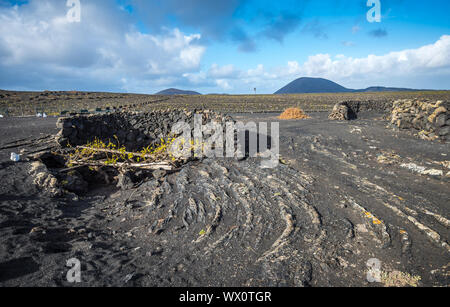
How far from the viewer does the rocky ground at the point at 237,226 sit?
2.96 meters

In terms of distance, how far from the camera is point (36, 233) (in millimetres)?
3873

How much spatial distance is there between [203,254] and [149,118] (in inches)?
→ 334

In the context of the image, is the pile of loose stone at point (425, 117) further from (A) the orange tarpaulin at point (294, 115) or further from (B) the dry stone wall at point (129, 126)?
(B) the dry stone wall at point (129, 126)

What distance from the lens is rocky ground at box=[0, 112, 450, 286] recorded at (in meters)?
2.96

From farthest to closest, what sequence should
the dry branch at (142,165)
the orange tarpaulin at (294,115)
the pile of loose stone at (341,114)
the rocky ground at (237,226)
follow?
the orange tarpaulin at (294,115) → the pile of loose stone at (341,114) → the dry branch at (142,165) → the rocky ground at (237,226)

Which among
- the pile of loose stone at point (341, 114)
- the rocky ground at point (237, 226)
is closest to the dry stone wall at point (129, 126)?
the rocky ground at point (237, 226)

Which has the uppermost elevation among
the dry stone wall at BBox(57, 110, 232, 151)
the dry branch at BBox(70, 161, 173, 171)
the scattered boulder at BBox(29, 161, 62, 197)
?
the dry stone wall at BBox(57, 110, 232, 151)

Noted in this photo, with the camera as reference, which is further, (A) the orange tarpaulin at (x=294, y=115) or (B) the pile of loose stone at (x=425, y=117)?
(A) the orange tarpaulin at (x=294, y=115)

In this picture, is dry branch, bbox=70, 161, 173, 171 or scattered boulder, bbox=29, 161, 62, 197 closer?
scattered boulder, bbox=29, 161, 62, 197

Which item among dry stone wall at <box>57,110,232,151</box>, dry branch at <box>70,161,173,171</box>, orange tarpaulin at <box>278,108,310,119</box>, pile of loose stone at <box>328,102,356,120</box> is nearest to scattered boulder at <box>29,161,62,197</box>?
dry branch at <box>70,161,173,171</box>

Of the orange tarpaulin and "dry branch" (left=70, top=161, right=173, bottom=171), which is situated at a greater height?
the orange tarpaulin

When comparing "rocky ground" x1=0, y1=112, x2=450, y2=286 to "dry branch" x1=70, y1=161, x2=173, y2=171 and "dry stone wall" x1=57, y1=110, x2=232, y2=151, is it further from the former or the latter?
"dry stone wall" x1=57, y1=110, x2=232, y2=151
